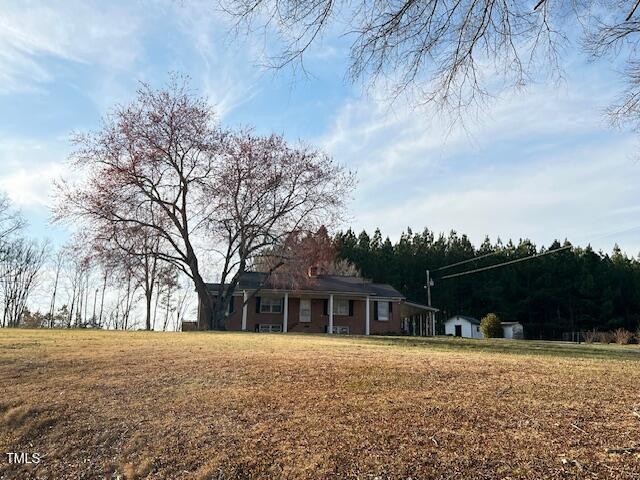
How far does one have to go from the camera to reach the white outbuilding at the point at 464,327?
138 feet

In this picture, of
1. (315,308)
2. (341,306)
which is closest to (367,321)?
(341,306)

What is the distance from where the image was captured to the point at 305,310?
31688mm

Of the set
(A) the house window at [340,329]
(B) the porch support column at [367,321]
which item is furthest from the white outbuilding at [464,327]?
(A) the house window at [340,329]

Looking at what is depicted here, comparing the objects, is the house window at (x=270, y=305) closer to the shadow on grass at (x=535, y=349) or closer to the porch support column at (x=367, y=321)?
the porch support column at (x=367, y=321)

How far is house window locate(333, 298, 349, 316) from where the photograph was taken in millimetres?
31922

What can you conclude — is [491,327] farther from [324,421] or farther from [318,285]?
[324,421]

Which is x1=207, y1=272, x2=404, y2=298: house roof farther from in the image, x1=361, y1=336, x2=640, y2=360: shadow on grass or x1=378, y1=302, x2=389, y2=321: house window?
x1=361, y1=336, x2=640, y2=360: shadow on grass

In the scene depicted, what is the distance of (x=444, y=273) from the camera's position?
5572cm

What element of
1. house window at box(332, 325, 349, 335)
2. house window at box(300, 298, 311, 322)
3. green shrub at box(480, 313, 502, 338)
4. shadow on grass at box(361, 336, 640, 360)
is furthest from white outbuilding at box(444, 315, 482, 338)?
shadow on grass at box(361, 336, 640, 360)

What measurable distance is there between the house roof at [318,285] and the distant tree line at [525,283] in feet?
51.1

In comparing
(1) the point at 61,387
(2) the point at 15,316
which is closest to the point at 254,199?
(1) the point at 61,387

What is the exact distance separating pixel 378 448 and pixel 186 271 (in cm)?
2209

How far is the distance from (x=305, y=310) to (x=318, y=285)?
1.88 metres

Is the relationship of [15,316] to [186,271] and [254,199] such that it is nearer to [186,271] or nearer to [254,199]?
[186,271]
